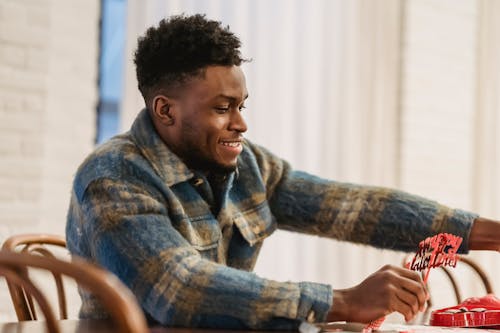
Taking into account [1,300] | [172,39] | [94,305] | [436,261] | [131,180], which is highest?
[172,39]

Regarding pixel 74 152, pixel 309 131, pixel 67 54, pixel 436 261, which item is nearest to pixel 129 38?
pixel 67 54

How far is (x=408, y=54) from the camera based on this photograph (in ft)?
12.6

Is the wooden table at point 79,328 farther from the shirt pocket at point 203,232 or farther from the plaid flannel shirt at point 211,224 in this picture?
the shirt pocket at point 203,232

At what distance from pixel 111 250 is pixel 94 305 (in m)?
0.19

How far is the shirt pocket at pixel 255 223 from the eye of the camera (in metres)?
1.66

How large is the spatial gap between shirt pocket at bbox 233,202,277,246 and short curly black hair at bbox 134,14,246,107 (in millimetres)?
291

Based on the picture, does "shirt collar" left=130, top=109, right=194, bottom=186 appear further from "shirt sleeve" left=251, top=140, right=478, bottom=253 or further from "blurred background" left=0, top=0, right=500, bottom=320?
"blurred background" left=0, top=0, right=500, bottom=320

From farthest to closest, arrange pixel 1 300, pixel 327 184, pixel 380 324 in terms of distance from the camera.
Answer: pixel 1 300, pixel 327 184, pixel 380 324

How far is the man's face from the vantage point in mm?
1546

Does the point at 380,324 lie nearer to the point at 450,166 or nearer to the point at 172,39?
the point at 172,39

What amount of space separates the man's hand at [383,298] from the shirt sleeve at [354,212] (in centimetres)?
48

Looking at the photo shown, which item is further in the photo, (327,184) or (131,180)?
(327,184)

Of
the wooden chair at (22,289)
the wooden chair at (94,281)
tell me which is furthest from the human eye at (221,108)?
the wooden chair at (94,281)

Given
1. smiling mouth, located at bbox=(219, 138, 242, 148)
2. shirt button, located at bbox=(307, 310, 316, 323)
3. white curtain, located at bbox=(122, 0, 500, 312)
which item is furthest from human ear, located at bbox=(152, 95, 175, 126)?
white curtain, located at bbox=(122, 0, 500, 312)
